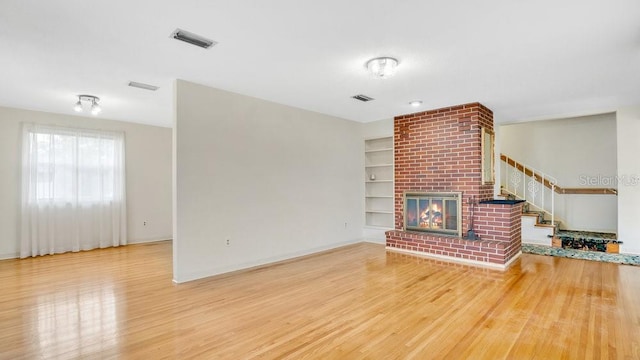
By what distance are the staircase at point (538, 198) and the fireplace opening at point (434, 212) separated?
196 cm

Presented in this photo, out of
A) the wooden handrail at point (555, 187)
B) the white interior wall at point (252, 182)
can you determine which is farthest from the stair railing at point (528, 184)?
the white interior wall at point (252, 182)

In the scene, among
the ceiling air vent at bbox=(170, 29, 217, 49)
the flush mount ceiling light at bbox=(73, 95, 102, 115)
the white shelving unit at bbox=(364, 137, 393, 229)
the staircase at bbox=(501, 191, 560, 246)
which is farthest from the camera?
the white shelving unit at bbox=(364, 137, 393, 229)

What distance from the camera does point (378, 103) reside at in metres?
4.93

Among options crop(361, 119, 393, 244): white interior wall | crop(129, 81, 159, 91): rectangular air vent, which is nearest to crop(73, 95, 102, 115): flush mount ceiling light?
crop(129, 81, 159, 91): rectangular air vent

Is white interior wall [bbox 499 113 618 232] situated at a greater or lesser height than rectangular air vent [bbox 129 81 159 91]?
lesser

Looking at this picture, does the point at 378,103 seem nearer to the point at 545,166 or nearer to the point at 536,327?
the point at 536,327

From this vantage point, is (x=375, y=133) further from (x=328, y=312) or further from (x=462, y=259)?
(x=328, y=312)

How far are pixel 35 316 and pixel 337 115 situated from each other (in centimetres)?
488

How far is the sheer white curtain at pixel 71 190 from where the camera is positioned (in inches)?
205

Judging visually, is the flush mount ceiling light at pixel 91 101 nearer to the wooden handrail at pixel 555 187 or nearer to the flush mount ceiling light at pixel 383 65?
the flush mount ceiling light at pixel 383 65

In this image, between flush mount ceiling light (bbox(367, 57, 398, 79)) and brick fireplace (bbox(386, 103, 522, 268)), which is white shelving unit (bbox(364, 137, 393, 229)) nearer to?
brick fireplace (bbox(386, 103, 522, 268))

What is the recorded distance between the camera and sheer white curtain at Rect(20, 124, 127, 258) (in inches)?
205

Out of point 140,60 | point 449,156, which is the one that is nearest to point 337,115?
point 449,156

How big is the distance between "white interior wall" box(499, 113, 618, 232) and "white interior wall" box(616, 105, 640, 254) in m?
1.50
